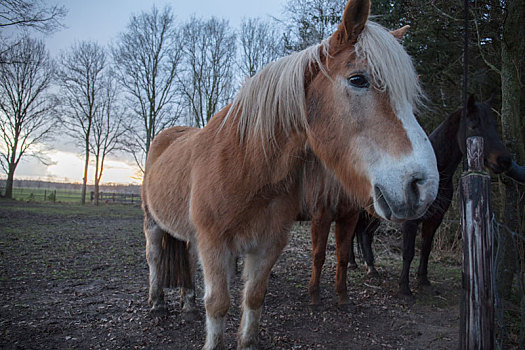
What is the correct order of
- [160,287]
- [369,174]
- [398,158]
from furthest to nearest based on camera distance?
[160,287], [369,174], [398,158]

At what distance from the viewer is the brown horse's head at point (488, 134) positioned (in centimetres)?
321

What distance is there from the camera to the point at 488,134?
11.5ft

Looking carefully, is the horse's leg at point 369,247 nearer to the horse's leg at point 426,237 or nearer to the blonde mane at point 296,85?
the horse's leg at point 426,237

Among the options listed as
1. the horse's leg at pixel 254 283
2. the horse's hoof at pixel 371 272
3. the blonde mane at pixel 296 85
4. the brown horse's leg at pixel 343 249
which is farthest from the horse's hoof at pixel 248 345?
the horse's hoof at pixel 371 272

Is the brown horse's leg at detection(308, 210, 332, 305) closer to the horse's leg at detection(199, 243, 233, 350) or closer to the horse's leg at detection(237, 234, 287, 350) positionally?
the horse's leg at detection(237, 234, 287, 350)

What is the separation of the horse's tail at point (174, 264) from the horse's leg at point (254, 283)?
4.20 feet

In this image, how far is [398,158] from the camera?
4.75 feet

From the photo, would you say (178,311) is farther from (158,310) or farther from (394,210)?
(394,210)

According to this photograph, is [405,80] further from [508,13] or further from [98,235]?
[98,235]

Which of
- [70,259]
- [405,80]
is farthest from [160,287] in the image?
[70,259]

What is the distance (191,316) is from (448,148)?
13.2ft

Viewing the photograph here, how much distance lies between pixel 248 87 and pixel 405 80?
1.07m

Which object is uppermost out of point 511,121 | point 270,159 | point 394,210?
point 511,121

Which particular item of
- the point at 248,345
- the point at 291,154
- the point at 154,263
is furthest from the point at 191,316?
the point at 291,154
